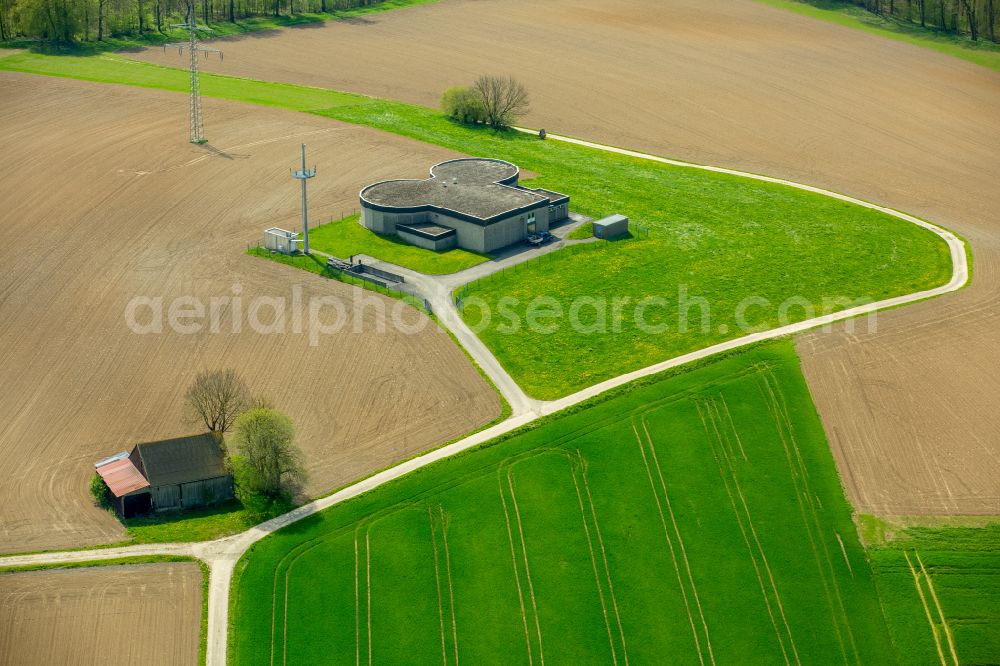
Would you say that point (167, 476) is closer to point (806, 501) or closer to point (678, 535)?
point (678, 535)

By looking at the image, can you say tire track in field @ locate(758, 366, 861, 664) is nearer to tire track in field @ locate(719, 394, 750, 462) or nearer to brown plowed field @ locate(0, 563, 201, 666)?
tire track in field @ locate(719, 394, 750, 462)

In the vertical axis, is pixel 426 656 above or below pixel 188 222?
below

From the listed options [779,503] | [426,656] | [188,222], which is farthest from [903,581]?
[188,222]

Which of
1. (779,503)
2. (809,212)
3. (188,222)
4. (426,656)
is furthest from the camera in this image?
(809,212)

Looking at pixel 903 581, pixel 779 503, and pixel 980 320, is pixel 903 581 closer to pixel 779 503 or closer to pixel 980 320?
pixel 779 503

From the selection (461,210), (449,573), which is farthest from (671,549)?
(461,210)

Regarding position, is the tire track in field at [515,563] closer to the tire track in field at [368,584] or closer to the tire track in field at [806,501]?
the tire track in field at [368,584]

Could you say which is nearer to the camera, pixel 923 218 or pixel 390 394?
pixel 390 394

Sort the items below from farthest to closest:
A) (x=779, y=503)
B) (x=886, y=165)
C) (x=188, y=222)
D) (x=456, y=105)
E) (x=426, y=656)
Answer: (x=456, y=105) < (x=886, y=165) < (x=188, y=222) < (x=779, y=503) < (x=426, y=656)
